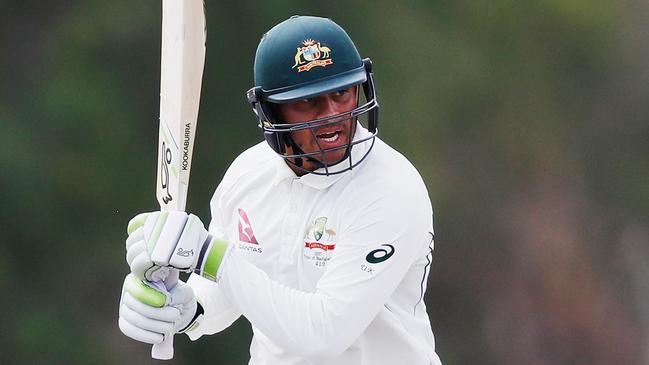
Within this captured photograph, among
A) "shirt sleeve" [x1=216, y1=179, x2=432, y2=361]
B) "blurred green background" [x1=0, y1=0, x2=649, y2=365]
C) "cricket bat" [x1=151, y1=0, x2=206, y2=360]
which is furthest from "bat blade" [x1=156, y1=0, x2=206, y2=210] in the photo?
"blurred green background" [x1=0, y1=0, x2=649, y2=365]

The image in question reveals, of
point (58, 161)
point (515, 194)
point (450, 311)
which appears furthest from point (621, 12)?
point (58, 161)

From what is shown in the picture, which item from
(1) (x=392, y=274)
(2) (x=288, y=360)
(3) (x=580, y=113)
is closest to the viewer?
(1) (x=392, y=274)

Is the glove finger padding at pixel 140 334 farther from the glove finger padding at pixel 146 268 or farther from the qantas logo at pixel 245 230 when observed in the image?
the qantas logo at pixel 245 230

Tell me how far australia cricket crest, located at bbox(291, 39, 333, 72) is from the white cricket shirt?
0.20 metres

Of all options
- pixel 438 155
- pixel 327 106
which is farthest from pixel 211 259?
pixel 438 155

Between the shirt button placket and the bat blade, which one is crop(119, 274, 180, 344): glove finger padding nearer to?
the bat blade

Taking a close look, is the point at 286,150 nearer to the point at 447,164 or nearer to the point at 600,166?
the point at 447,164

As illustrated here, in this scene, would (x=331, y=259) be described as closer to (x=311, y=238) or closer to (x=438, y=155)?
(x=311, y=238)

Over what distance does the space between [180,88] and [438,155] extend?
254 centimetres

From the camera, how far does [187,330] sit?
2.96 meters

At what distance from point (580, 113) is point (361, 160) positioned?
104 inches

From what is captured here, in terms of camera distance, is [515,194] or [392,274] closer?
[392,274]

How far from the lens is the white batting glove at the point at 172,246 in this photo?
8.03ft

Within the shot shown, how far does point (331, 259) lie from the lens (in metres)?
2.63
